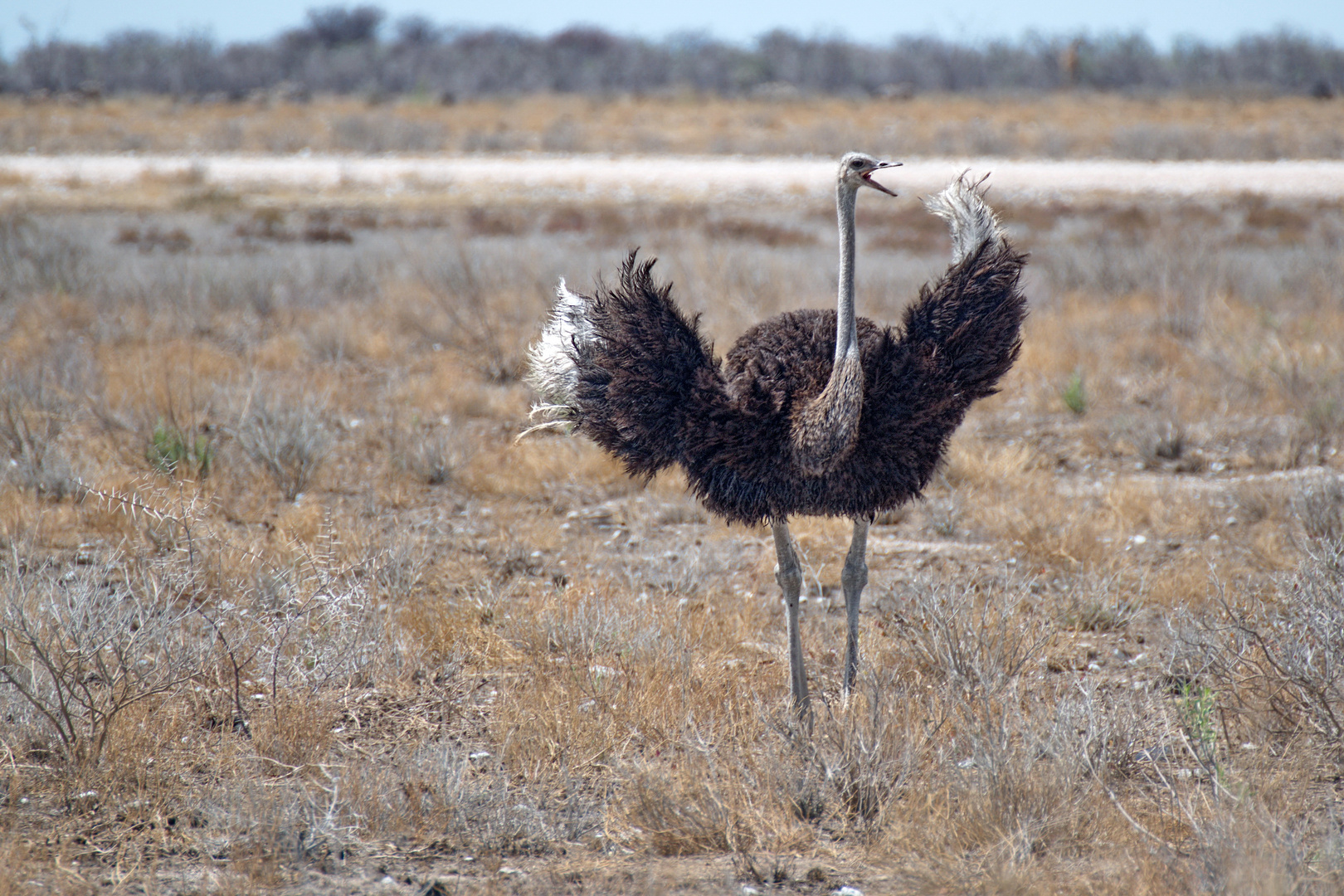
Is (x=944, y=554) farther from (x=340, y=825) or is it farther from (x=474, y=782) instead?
(x=340, y=825)

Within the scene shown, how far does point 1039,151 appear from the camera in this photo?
96.5 feet

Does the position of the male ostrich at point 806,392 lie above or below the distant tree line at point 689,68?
below

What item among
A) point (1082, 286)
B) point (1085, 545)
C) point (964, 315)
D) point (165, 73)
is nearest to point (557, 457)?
point (1085, 545)

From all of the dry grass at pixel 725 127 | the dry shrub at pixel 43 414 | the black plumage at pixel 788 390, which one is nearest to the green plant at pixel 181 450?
the dry shrub at pixel 43 414

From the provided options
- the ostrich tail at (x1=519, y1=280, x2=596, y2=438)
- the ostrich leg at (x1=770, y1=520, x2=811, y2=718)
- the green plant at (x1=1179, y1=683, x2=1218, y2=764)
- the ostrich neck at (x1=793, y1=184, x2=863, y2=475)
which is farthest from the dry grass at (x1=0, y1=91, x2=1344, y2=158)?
the green plant at (x1=1179, y1=683, x2=1218, y2=764)

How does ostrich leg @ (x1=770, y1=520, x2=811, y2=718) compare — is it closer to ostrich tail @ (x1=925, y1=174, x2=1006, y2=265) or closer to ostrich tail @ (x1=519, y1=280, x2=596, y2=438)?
ostrich tail @ (x1=519, y1=280, x2=596, y2=438)

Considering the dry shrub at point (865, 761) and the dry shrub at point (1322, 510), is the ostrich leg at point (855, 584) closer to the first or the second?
the dry shrub at point (865, 761)

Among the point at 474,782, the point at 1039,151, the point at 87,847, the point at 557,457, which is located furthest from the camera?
the point at 1039,151

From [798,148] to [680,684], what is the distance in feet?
96.4

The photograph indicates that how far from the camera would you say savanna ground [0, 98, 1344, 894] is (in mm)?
3293

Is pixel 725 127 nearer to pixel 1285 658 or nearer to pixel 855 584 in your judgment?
pixel 855 584

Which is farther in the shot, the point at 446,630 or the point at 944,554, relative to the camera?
the point at 944,554

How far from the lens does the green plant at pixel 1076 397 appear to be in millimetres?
8367

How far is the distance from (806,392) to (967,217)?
114cm
